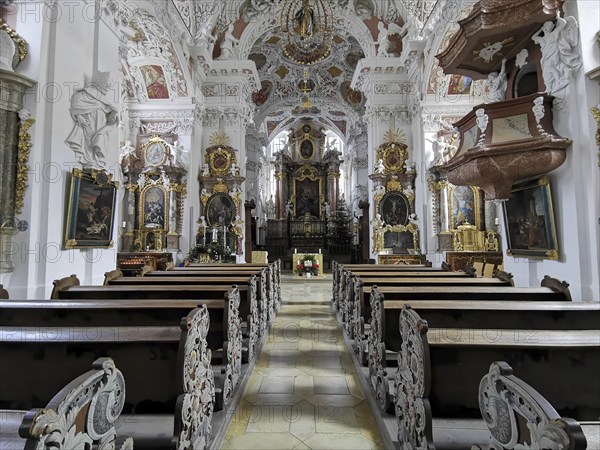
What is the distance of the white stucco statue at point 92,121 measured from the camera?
15.2 feet

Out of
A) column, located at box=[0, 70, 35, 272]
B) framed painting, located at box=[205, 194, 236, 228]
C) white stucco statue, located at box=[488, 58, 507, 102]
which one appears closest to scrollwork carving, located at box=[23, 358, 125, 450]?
column, located at box=[0, 70, 35, 272]

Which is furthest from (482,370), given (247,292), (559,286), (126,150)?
(126,150)

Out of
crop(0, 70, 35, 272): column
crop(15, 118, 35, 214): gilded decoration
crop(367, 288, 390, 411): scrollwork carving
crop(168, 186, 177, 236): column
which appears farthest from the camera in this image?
crop(168, 186, 177, 236): column

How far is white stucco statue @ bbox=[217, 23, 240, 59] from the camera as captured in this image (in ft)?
37.7

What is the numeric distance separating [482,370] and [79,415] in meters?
1.93

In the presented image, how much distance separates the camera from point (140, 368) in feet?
6.11

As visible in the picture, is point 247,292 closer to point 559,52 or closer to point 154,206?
point 559,52

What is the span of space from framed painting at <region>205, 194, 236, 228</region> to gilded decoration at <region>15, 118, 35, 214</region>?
7.24m

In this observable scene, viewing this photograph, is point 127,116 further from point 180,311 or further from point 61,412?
point 61,412

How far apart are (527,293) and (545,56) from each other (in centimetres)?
346

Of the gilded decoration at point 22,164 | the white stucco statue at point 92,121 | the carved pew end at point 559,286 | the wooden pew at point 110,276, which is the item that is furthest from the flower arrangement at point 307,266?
the gilded decoration at point 22,164

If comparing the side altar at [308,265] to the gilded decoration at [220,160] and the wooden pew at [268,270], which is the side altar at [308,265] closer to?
the gilded decoration at [220,160]

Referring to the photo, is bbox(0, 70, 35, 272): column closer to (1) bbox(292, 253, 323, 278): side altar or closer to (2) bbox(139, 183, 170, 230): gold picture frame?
(2) bbox(139, 183, 170, 230): gold picture frame

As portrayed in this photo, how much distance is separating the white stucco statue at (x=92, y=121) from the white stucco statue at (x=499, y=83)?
637 cm
